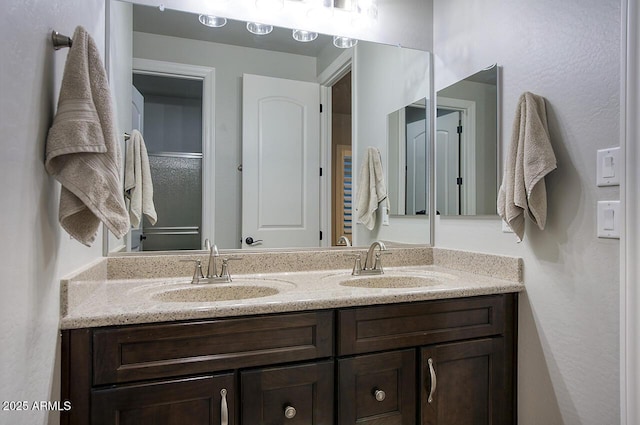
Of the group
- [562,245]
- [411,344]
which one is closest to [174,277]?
[411,344]

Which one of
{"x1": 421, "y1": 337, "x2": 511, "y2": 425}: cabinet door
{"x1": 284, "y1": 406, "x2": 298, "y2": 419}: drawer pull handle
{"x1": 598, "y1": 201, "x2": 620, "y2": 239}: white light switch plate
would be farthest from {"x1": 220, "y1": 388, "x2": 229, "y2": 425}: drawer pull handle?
{"x1": 598, "y1": 201, "x2": 620, "y2": 239}: white light switch plate

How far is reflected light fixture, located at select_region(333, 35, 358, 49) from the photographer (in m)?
1.83

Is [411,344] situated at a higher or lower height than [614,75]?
lower

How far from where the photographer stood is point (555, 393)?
133 cm

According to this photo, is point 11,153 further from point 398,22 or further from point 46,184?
point 398,22

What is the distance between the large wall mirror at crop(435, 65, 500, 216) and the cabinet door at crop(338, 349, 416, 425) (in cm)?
77

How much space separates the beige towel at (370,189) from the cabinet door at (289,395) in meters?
0.88

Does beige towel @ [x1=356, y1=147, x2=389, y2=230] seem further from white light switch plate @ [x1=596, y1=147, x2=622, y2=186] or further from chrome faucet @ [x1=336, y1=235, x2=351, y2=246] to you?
white light switch plate @ [x1=596, y1=147, x2=622, y2=186]

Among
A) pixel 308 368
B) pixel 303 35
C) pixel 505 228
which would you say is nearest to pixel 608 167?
pixel 505 228

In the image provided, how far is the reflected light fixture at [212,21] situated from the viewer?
1621 mm

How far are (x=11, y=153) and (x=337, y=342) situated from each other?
963 millimetres

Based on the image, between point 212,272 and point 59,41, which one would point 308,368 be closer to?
point 212,272

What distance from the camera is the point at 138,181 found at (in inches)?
60.9

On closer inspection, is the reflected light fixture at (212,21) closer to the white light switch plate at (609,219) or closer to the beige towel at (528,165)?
the beige towel at (528,165)
